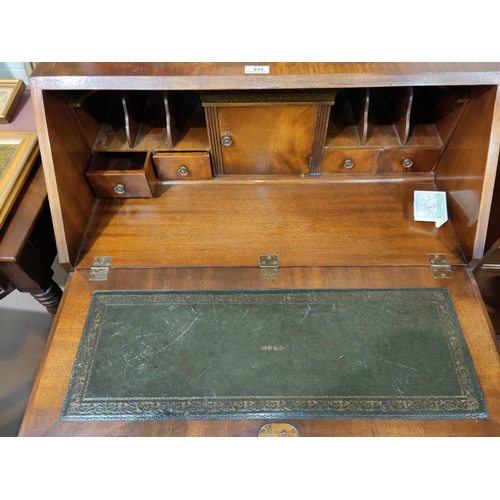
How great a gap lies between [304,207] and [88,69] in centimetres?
76

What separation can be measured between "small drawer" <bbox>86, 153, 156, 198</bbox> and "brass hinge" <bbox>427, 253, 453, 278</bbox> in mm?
934

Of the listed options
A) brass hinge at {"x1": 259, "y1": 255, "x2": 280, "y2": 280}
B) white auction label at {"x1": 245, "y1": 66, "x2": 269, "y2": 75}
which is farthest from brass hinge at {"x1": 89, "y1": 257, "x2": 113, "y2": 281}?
white auction label at {"x1": 245, "y1": 66, "x2": 269, "y2": 75}

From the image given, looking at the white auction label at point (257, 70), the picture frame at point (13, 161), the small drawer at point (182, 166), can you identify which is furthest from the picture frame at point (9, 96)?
the white auction label at point (257, 70)

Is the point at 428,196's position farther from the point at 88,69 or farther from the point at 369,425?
the point at 88,69

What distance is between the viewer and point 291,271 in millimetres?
1249

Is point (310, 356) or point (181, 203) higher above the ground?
point (181, 203)

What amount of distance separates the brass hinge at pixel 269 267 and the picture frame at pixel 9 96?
3.69 ft

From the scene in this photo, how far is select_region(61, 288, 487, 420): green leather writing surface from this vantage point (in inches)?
40.6

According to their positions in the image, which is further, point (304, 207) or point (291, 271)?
point (304, 207)

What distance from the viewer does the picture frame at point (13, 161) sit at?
4.23 ft
